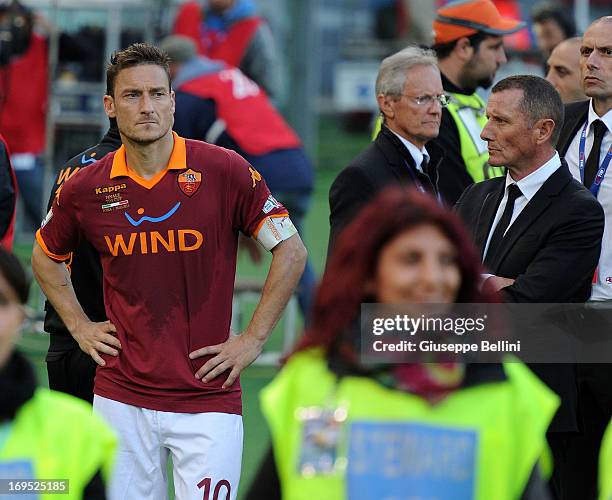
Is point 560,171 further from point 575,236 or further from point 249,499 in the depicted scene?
point 249,499

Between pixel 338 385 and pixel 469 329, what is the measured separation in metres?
0.66

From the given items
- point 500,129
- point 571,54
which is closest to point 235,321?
point 571,54

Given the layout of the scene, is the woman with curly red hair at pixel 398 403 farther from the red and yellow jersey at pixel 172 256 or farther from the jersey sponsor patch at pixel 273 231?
the jersey sponsor patch at pixel 273 231

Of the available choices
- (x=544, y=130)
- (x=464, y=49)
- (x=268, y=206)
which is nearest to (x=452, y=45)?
(x=464, y=49)

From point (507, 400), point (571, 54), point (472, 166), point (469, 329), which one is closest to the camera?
point (507, 400)

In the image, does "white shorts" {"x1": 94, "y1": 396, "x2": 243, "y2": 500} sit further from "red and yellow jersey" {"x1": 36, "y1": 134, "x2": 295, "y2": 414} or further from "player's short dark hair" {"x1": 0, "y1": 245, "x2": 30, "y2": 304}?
"player's short dark hair" {"x1": 0, "y1": 245, "x2": 30, "y2": 304}

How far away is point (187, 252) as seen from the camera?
4973 mm

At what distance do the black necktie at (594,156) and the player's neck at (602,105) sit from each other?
64mm

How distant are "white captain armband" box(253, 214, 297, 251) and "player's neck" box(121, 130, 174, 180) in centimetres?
42

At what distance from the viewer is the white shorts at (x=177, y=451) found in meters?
4.91

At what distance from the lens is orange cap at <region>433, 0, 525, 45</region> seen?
288 inches

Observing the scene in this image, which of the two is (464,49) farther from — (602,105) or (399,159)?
(399,159)

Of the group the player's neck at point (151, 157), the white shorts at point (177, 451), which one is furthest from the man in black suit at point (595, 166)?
the player's neck at point (151, 157)

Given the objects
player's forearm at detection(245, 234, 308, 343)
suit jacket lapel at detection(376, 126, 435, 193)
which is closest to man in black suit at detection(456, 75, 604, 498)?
suit jacket lapel at detection(376, 126, 435, 193)
